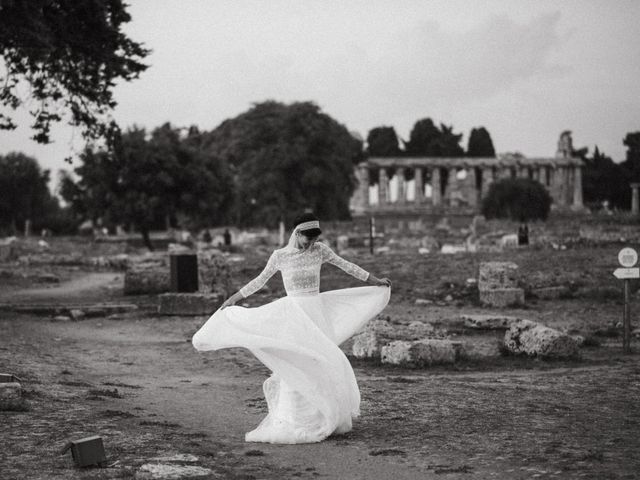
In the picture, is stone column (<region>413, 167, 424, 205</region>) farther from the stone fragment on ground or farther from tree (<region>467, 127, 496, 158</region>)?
the stone fragment on ground

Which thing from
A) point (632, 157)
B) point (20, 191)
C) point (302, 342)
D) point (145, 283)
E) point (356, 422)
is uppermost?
point (632, 157)

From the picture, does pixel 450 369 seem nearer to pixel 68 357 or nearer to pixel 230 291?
pixel 68 357

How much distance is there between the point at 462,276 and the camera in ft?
71.5

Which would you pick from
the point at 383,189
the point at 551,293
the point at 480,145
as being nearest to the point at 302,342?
the point at 551,293

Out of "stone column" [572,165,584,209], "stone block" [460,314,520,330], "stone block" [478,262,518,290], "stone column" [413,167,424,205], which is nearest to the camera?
"stone block" [460,314,520,330]

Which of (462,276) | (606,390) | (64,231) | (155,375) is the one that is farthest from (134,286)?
(64,231)

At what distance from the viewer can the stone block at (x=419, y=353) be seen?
10930 mm

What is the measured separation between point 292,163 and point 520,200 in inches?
844

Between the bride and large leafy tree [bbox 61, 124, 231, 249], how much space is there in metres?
33.3

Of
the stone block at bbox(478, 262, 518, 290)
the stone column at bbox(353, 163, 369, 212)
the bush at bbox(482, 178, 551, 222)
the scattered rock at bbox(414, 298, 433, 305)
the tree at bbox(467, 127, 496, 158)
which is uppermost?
the tree at bbox(467, 127, 496, 158)

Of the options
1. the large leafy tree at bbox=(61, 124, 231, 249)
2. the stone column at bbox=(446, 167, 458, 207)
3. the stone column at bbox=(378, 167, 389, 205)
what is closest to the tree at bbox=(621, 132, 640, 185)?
the stone column at bbox=(446, 167, 458, 207)

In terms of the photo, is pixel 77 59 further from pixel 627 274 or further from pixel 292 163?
pixel 292 163

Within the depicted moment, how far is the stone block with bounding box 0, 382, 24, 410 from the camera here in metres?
7.25

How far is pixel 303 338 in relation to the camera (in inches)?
278
